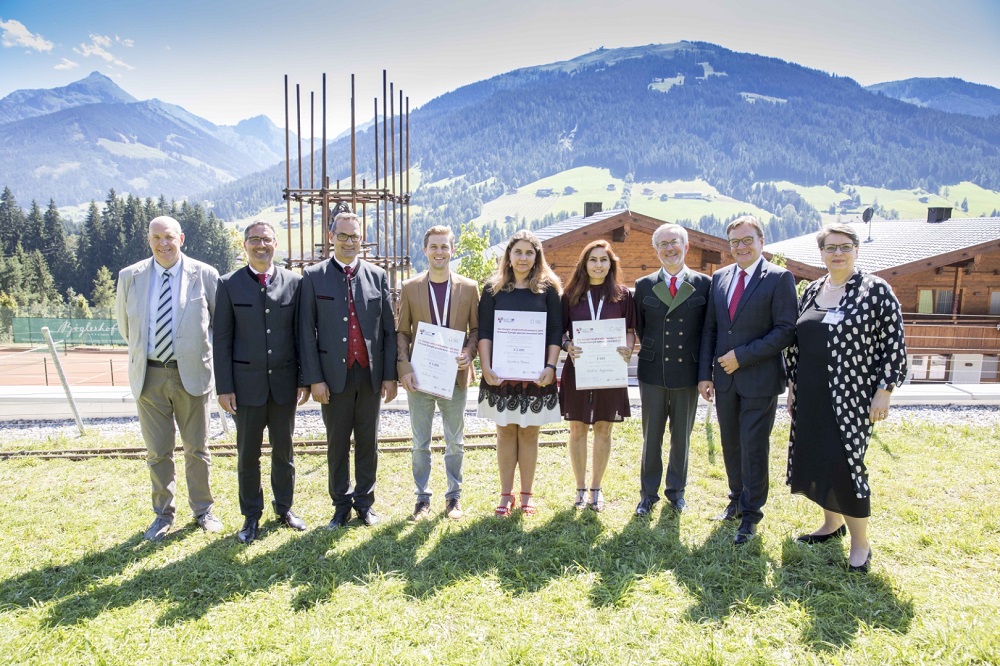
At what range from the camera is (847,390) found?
4074mm

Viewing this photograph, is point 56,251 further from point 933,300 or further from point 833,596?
point 833,596

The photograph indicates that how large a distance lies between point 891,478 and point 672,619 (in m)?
4.02

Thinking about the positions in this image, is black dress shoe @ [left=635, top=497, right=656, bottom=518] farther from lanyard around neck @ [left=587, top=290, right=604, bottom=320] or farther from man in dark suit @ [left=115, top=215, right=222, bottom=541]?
man in dark suit @ [left=115, top=215, right=222, bottom=541]


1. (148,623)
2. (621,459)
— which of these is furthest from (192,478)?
(621,459)

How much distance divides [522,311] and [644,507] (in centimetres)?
203

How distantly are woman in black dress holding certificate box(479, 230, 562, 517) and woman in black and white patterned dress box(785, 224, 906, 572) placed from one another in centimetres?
185

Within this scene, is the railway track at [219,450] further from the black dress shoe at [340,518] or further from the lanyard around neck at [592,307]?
the lanyard around neck at [592,307]

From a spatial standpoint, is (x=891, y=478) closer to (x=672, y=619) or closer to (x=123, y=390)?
(x=672, y=619)

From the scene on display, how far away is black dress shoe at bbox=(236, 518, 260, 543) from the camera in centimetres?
468

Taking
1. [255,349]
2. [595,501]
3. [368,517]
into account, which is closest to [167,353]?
[255,349]

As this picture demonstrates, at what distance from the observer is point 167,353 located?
15.5 feet

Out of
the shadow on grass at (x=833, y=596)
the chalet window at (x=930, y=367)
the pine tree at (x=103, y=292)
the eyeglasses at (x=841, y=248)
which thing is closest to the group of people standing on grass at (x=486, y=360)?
the eyeglasses at (x=841, y=248)

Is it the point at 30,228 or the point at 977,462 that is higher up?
the point at 30,228

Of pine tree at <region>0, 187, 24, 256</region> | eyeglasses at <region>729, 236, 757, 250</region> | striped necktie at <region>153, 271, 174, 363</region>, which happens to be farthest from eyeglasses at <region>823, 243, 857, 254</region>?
pine tree at <region>0, 187, 24, 256</region>
